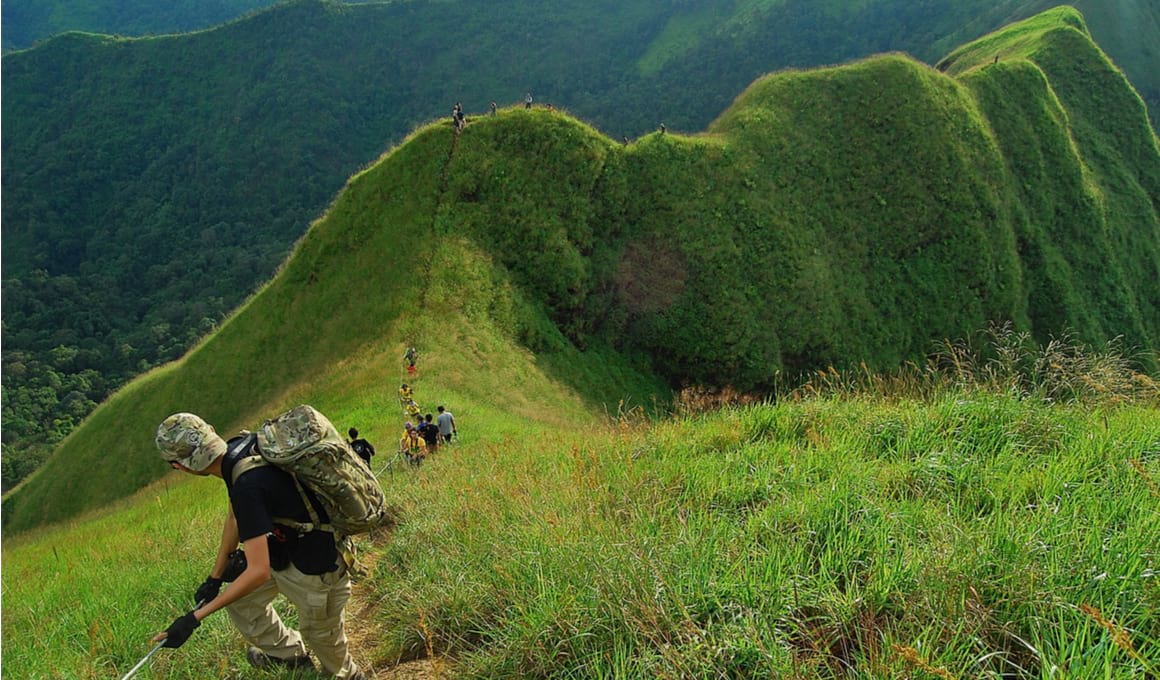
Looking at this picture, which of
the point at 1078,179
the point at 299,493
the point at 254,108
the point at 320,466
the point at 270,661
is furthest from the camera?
the point at 254,108

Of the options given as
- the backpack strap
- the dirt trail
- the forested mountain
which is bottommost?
the dirt trail

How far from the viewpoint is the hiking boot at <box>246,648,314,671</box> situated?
14.6 ft

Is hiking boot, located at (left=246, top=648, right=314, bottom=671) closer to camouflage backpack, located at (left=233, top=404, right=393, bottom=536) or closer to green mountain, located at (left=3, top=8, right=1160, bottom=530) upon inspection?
camouflage backpack, located at (left=233, top=404, right=393, bottom=536)

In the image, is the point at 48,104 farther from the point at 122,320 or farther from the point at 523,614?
the point at 523,614

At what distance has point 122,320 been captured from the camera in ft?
303

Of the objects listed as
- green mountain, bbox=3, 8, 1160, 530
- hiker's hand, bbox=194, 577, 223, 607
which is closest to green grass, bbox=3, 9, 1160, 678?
green mountain, bbox=3, 8, 1160, 530

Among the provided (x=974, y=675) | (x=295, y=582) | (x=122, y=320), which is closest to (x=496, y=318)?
(x=295, y=582)

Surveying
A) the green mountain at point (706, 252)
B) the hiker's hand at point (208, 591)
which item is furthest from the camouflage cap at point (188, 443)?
the green mountain at point (706, 252)

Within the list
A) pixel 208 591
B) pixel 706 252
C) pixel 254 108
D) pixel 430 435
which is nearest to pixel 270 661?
pixel 208 591

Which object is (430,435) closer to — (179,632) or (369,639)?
(369,639)

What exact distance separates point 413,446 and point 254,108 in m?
175

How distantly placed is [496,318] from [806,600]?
22.4m

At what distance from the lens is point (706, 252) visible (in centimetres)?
3156

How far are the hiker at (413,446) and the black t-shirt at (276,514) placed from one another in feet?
23.9
